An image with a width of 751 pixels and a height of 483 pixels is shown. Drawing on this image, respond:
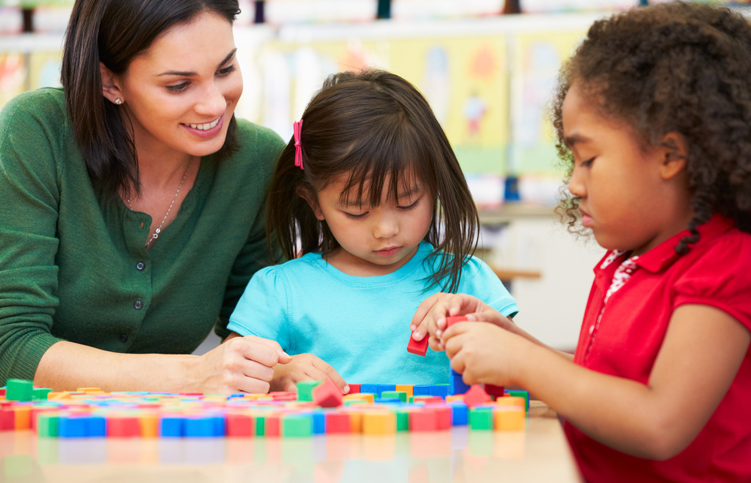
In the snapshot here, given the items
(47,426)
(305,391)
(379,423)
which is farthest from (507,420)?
(47,426)

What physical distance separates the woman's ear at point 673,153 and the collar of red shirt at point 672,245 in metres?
0.08

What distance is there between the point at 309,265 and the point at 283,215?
145mm

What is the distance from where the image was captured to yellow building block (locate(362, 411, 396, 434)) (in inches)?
27.4

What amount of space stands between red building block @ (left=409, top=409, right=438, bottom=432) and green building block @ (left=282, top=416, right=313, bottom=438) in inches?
4.4

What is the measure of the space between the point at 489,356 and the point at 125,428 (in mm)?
433

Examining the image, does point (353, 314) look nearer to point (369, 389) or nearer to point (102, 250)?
point (369, 389)

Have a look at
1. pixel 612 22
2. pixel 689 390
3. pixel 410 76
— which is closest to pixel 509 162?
pixel 410 76

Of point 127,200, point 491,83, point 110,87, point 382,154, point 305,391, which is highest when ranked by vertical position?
point 491,83

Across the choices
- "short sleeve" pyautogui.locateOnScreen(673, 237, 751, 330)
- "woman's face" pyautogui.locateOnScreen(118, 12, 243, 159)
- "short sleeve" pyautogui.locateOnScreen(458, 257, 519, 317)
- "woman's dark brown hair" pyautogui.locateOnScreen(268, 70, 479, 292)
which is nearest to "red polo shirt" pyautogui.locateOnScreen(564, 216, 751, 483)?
"short sleeve" pyautogui.locateOnScreen(673, 237, 751, 330)

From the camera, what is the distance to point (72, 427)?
69cm

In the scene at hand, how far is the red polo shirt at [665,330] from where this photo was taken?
0.80 metres

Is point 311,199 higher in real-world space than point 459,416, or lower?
higher

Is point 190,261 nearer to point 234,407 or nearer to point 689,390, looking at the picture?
point 234,407

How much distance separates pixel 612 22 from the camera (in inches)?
39.5
